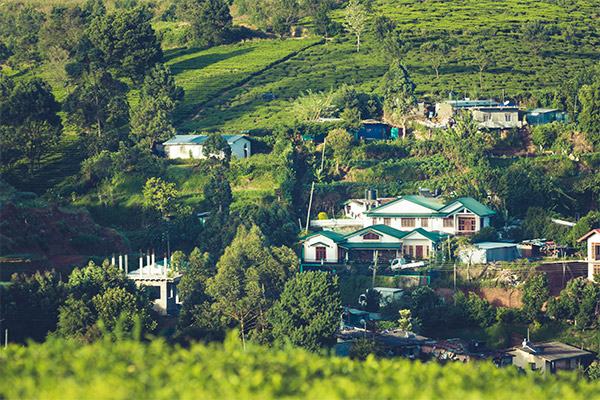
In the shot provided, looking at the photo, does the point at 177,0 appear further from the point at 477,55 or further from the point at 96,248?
the point at 96,248

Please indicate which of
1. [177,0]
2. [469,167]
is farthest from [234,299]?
[177,0]

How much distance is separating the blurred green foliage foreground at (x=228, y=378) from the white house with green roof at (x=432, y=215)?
151ft

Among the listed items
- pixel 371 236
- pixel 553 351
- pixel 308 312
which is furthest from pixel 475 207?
pixel 308 312

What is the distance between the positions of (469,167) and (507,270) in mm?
18683

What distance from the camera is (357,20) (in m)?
117

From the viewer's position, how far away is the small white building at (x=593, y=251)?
60.1 m

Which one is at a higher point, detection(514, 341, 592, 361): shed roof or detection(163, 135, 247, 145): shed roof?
detection(163, 135, 247, 145): shed roof

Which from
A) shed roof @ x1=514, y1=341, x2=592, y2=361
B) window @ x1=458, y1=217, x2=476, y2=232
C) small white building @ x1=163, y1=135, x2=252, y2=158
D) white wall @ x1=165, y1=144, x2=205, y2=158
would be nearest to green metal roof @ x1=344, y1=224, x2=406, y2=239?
window @ x1=458, y1=217, x2=476, y2=232

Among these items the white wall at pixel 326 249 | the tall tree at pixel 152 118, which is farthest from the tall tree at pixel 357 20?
the white wall at pixel 326 249

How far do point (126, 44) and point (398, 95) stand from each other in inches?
1149

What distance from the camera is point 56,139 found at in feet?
267

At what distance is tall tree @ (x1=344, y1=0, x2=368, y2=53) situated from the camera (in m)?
117

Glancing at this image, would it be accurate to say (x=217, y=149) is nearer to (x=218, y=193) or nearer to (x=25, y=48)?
(x=218, y=193)

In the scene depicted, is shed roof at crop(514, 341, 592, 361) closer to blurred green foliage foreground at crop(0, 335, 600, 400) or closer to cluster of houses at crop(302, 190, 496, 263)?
cluster of houses at crop(302, 190, 496, 263)
